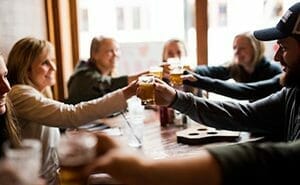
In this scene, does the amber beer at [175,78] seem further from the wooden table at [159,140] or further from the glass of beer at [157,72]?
the wooden table at [159,140]

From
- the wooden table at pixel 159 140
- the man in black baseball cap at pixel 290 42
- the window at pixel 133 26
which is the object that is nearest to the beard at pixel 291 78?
the man in black baseball cap at pixel 290 42

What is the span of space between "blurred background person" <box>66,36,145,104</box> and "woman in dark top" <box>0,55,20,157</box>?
150 cm

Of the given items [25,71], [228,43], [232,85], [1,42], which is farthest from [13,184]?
[228,43]

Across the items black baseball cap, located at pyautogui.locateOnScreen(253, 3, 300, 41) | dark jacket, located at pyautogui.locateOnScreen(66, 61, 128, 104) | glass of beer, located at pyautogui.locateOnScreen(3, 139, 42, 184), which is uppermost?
black baseball cap, located at pyautogui.locateOnScreen(253, 3, 300, 41)

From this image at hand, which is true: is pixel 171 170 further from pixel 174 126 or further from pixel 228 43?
pixel 228 43

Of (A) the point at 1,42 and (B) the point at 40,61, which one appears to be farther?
(A) the point at 1,42

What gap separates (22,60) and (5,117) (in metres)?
0.43

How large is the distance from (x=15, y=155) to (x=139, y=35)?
334cm

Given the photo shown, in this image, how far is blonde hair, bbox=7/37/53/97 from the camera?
2352 millimetres

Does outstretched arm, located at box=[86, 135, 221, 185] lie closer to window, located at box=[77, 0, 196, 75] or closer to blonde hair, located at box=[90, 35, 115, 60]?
blonde hair, located at box=[90, 35, 115, 60]

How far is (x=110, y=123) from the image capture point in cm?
290

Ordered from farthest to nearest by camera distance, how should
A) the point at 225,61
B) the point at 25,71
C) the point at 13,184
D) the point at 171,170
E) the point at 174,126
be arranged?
1. the point at 225,61
2. the point at 174,126
3. the point at 25,71
4. the point at 13,184
5. the point at 171,170

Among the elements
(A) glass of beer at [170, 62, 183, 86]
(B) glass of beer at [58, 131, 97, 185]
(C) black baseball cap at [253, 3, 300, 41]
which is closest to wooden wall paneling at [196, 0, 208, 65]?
(A) glass of beer at [170, 62, 183, 86]

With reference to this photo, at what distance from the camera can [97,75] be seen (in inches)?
146
